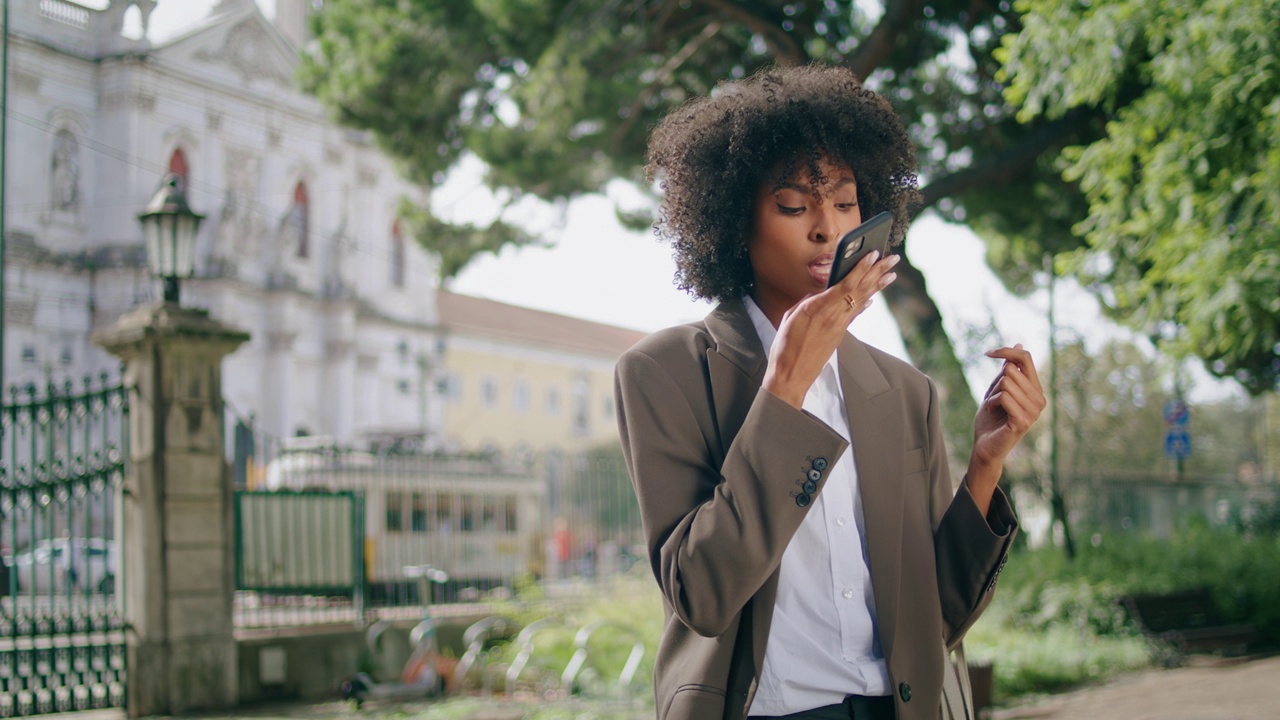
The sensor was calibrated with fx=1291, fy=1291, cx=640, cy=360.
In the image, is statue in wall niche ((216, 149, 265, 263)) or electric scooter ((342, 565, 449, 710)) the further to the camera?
statue in wall niche ((216, 149, 265, 263))

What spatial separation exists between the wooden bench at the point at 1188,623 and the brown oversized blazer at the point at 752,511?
11.8m

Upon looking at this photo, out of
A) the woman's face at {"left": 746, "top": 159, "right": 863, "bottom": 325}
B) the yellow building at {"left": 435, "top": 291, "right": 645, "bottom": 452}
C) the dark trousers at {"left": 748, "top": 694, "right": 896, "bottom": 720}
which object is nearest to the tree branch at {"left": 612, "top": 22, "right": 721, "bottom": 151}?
the woman's face at {"left": 746, "top": 159, "right": 863, "bottom": 325}

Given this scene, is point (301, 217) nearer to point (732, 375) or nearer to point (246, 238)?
point (246, 238)

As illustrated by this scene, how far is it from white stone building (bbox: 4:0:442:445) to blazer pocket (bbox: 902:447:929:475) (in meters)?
26.4

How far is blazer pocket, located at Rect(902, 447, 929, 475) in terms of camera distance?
2.08 metres

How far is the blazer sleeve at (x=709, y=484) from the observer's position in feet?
5.82

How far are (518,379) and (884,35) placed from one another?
42.7 meters

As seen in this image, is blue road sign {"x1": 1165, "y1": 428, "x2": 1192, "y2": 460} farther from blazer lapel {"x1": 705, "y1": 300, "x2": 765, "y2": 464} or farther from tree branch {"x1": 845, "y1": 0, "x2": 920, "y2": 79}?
blazer lapel {"x1": 705, "y1": 300, "x2": 765, "y2": 464}

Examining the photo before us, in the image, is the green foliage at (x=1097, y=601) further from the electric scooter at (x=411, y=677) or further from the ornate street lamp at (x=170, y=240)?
the ornate street lamp at (x=170, y=240)

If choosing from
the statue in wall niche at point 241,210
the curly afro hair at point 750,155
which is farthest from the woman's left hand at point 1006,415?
the statue in wall niche at point 241,210

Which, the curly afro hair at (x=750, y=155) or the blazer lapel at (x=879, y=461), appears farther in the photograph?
the curly afro hair at (x=750, y=155)

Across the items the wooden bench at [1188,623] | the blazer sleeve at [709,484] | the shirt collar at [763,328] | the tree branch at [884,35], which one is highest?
the tree branch at [884,35]

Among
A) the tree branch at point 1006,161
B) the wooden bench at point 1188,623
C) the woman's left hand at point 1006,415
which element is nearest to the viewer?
the woman's left hand at point 1006,415

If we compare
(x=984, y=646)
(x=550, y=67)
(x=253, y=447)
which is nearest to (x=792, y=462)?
(x=253, y=447)
